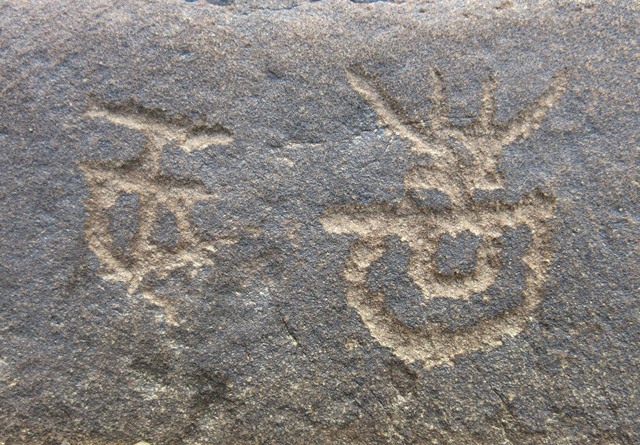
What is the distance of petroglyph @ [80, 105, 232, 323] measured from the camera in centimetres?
133

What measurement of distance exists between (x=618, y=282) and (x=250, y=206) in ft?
3.22

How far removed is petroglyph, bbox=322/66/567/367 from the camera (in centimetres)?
129

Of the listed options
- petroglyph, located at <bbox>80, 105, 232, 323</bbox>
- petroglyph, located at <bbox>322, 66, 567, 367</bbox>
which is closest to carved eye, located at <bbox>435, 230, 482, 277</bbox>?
petroglyph, located at <bbox>322, 66, 567, 367</bbox>

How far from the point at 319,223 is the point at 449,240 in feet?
1.17

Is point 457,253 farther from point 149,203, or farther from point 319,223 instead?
point 149,203

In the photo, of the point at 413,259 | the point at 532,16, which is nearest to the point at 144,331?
the point at 413,259

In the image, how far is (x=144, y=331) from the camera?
51.0 inches

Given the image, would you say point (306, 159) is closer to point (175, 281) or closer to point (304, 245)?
point (304, 245)

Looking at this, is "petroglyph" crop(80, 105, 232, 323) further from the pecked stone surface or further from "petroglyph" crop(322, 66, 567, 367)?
"petroglyph" crop(322, 66, 567, 367)

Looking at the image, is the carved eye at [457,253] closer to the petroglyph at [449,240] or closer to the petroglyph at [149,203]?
the petroglyph at [449,240]

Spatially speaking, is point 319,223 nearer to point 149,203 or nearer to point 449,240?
point 449,240

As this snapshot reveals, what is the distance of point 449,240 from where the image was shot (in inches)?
52.7

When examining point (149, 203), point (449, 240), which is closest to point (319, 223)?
point (449, 240)

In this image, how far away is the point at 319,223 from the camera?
1.34 m
